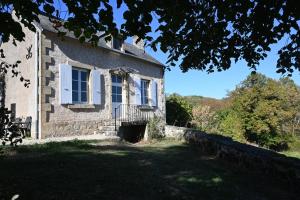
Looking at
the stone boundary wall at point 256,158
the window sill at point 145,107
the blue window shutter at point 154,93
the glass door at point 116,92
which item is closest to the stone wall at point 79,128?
the glass door at point 116,92

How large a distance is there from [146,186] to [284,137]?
22.9 metres

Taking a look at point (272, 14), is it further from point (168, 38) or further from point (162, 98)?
point (162, 98)

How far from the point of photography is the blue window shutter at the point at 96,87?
45.2ft

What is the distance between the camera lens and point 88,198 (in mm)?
4336

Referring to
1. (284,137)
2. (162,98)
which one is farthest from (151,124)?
(284,137)

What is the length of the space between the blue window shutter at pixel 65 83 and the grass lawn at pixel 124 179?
4581mm

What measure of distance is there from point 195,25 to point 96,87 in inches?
351

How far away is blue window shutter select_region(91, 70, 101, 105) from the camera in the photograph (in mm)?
13781

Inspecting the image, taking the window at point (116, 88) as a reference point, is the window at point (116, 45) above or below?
above

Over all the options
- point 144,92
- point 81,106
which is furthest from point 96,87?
point 144,92

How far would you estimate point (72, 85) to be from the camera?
13031mm

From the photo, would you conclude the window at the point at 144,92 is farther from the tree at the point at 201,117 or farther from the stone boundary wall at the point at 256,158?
the stone boundary wall at the point at 256,158

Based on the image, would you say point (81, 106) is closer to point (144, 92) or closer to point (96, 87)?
point (96, 87)

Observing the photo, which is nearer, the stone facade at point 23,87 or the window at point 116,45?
the stone facade at point 23,87
